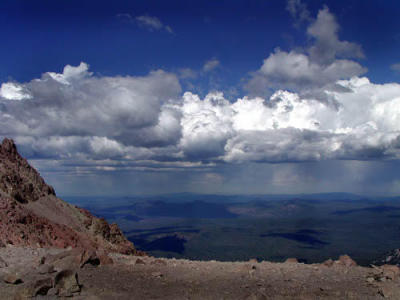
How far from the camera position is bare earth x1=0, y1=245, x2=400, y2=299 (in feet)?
56.1

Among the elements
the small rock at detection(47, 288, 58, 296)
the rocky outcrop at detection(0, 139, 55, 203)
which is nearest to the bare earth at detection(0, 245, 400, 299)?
the small rock at detection(47, 288, 58, 296)

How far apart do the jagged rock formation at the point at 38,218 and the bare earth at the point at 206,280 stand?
475cm

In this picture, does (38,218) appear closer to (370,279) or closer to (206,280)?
(206,280)

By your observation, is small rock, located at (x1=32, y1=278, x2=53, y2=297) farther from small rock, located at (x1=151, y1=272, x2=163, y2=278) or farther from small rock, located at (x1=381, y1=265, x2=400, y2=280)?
small rock, located at (x1=381, y1=265, x2=400, y2=280)

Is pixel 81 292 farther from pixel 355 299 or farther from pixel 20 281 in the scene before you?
pixel 355 299

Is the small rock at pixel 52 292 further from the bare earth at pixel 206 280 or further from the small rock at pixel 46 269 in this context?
the small rock at pixel 46 269

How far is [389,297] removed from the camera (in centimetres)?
1770

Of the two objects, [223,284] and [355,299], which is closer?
[355,299]

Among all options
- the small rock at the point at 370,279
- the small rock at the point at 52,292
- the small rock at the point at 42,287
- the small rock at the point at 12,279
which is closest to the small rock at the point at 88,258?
the small rock at the point at 12,279

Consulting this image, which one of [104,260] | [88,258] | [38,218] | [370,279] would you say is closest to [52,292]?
[88,258]

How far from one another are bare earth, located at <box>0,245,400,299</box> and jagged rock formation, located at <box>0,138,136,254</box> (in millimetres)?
4754

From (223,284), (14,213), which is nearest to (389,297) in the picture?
(223,284)

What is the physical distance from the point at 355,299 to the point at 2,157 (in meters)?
41.2

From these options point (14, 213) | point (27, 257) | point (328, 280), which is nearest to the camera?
point (328, 280)
